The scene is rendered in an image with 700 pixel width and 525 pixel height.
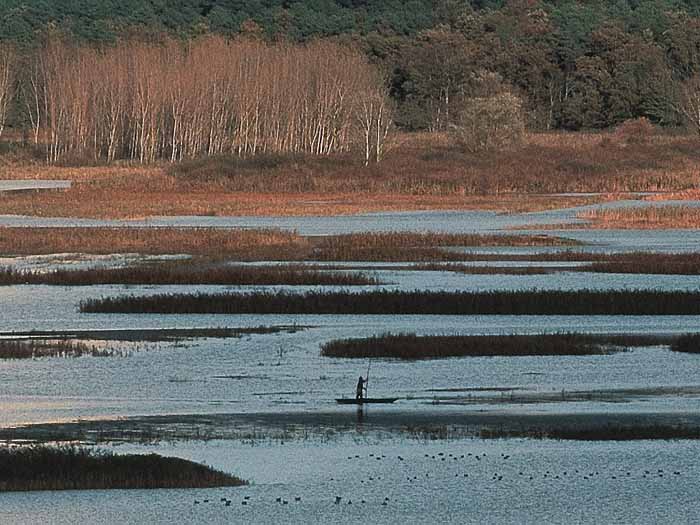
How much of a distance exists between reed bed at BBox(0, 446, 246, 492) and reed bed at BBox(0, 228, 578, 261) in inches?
924

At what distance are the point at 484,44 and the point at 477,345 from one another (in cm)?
11008

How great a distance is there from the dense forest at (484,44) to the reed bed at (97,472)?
8269 centimetres

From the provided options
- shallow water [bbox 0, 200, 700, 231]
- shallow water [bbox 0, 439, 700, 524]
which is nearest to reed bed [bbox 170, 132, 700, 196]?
shallow water [bbox 0, 200, 700, 231]

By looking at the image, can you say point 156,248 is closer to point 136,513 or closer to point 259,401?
point 259,401

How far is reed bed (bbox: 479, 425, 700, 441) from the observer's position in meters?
15.8

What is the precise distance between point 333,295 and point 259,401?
10.7 m

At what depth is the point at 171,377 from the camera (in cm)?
1997

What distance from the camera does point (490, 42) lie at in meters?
130

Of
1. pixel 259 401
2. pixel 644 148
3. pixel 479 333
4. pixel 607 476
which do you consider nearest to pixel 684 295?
pixel 479 333

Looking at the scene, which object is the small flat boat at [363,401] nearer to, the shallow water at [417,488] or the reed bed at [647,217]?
the shallow water at [417,488]

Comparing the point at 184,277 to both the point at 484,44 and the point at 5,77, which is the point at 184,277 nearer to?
the point at 5,77

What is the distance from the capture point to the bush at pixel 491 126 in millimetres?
87125

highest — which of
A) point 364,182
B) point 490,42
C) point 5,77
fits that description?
point 490,42

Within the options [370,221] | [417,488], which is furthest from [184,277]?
[417,488]
